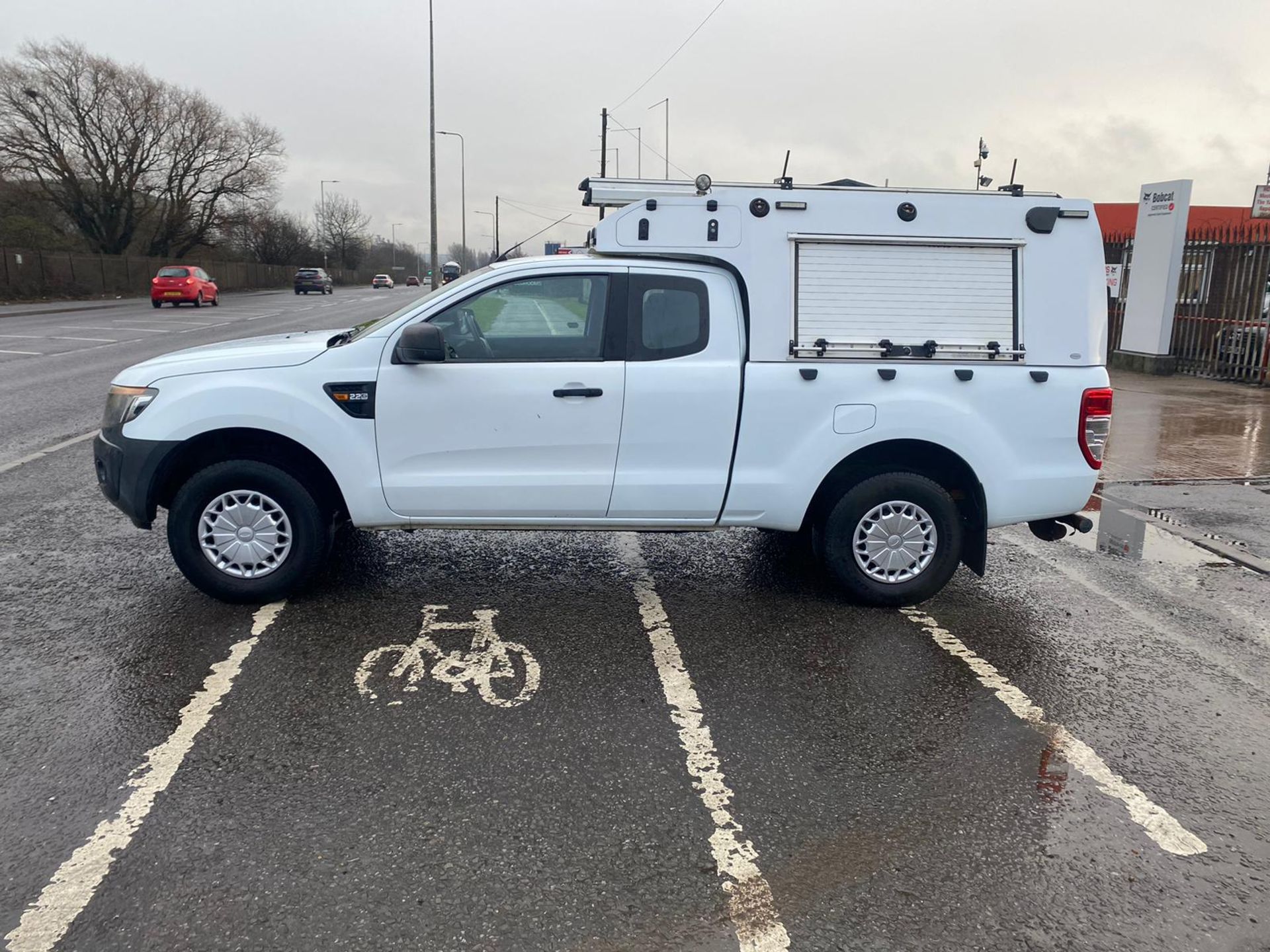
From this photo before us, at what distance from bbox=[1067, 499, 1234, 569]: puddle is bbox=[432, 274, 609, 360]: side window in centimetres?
353

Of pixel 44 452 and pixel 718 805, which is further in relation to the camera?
pixel 44 452

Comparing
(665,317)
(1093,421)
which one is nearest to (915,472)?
(1093,421)

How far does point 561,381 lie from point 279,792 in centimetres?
245

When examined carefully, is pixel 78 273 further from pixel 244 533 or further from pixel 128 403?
pixel 244 533

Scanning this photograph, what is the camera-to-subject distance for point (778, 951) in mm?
2641

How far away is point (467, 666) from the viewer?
4.45m

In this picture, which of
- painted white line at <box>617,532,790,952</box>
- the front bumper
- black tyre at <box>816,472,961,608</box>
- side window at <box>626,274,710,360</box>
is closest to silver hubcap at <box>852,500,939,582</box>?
black tyre at <box>816,472,961,608</box>

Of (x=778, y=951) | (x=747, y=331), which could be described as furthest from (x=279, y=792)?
(x=747, y=331)

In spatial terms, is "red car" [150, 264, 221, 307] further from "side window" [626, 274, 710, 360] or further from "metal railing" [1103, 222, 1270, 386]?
"side window" [626, 274, 710, 360]

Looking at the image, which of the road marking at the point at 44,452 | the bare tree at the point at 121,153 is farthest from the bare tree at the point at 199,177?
the road marking at the point at 44,452

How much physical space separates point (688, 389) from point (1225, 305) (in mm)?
14700

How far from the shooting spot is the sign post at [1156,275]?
52.7 feet

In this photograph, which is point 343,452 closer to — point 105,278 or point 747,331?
point 747,331

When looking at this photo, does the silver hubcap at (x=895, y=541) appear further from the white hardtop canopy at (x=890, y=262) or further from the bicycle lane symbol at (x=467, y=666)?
the bicycle lane symbol at (x=467, y=666)
